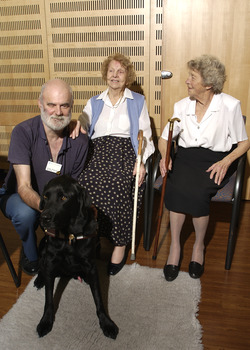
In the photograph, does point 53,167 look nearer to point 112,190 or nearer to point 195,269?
point 112,190

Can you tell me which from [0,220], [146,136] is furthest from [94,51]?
[0,220]

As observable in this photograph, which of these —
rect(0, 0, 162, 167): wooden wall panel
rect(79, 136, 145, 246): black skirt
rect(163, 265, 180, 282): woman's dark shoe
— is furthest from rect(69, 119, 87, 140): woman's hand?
rect(0, 0, 162, 167): wooden wall panel

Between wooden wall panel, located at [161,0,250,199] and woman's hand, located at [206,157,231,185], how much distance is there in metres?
1.05

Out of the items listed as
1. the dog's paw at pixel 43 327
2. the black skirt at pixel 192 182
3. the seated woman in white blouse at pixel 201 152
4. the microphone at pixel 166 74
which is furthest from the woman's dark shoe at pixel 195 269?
the microphone at pixel 166 74

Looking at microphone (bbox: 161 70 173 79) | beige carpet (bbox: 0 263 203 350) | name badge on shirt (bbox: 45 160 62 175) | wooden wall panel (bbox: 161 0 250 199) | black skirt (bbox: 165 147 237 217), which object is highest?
wooden wall panel (bbox: 161 0 250 199)

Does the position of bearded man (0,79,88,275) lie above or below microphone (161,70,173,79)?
below

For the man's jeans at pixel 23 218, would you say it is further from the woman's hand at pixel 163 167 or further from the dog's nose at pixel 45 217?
the woman's hand at pixel 163 167

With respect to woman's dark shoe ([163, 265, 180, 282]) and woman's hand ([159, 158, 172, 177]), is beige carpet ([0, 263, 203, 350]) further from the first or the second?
woman's hand ([159, 158, 172, 177])

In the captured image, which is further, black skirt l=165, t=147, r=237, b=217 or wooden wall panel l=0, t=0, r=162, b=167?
wooden wall panel l=0, t=0, r=162, b=167

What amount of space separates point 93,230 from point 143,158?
0.81m

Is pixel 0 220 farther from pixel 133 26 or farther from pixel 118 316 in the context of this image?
pixel 133 26

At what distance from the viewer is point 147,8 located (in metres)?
2.92

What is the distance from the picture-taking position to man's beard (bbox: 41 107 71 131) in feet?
6.40

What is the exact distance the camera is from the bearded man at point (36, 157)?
193 centimetres
